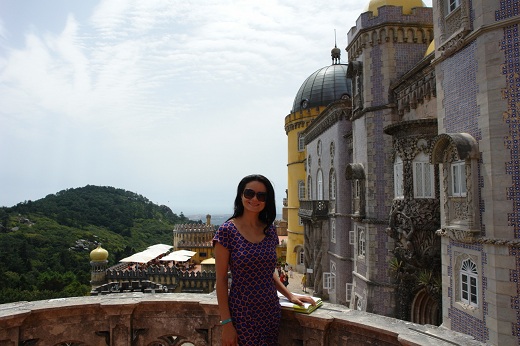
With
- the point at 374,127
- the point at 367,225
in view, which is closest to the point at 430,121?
the point at 374,127

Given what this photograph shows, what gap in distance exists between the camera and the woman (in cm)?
341

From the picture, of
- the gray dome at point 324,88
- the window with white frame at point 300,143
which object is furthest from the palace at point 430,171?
the window with white frame at point 300,143

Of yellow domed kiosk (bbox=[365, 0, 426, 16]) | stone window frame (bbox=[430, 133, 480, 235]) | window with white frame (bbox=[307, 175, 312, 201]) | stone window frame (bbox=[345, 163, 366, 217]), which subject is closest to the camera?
stone window frame (bbox=[430, 133, 480, 235])

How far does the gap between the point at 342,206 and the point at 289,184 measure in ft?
53.3

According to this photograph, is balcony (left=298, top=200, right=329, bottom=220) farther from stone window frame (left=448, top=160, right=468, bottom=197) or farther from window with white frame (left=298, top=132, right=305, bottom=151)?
stone window frame (left=448, top=160, right=468, bottom=197)

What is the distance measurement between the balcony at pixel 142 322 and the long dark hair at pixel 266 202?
0.93 m

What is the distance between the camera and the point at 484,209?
8.46 meters

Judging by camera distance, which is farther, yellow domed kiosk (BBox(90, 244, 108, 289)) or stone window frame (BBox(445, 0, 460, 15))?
yellow domed kiosk (BBox(90, 244, 108, 289))

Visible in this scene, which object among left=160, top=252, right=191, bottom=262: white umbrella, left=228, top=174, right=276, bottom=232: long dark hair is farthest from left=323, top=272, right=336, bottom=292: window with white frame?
left=228, top=174, right=276, bottom=232: long dark hair

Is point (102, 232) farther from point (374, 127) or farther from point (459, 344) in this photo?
point (459, 344)

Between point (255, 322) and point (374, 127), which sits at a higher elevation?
point (374, 127)

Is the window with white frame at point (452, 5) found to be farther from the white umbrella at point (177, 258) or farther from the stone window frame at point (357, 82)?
the white umbrella at point (177, 258)

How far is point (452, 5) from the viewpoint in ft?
32.9

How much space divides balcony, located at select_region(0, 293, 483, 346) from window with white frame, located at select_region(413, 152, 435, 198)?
32.3 ft
